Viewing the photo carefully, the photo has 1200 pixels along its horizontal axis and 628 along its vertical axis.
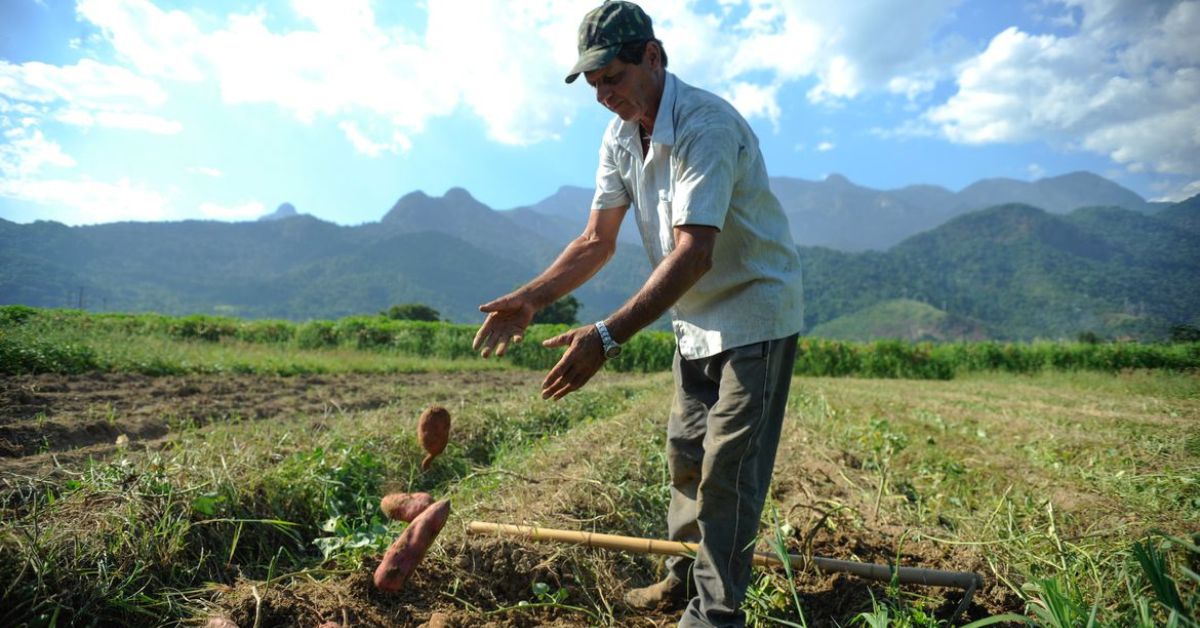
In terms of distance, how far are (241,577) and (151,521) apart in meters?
0.44

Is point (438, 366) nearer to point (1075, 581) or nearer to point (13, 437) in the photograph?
point (13, 437)

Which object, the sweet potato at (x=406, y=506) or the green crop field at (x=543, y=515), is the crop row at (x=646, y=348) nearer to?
the green crop field at (x=543, y=515)

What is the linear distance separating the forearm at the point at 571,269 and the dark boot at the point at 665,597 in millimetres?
1126

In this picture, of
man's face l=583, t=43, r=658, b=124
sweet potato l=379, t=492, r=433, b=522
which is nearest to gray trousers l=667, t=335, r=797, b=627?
man's face l=583, t=43, r=658, b=124

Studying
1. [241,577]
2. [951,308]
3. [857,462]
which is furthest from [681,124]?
[951,308]

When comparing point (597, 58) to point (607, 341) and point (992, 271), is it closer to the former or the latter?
point (607, 341)

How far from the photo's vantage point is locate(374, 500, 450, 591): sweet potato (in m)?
2.13

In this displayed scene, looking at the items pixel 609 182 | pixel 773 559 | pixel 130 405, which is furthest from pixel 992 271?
pixel 609 182

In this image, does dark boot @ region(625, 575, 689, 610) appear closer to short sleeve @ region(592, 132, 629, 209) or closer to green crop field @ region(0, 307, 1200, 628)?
green crop field @ region(0, 307, 1200, 628)

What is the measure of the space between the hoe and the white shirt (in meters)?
0.75

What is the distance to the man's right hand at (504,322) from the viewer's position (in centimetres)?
221

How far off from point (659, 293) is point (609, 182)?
80 cm

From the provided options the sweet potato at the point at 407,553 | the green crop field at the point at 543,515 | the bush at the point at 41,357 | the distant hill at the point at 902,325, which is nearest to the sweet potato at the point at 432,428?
the green crop field at the point at 543,515

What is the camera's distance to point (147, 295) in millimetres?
108375
